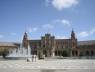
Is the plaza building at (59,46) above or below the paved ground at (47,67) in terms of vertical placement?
above

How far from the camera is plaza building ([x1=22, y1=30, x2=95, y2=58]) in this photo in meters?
121

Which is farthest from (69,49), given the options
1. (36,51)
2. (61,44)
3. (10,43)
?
(10,43)

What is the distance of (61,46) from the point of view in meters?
126

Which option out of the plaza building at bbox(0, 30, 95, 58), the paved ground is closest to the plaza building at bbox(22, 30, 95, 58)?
the plaza building at bbox(0, 30, 95, 58)

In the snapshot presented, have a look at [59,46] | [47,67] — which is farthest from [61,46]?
[47,67]

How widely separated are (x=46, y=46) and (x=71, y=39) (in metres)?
16.1

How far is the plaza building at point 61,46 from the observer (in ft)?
396

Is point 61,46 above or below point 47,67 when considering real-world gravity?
above

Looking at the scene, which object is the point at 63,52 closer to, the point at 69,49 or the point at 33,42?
the point at 69,49

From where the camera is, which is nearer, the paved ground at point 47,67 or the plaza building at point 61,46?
the paved ground at point 47,67

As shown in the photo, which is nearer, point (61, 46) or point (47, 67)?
point (47, 67)

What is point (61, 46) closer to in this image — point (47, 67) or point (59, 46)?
point (59, 46)

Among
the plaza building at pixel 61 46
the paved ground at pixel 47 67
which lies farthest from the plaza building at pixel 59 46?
the paved ground at pixel 47 67

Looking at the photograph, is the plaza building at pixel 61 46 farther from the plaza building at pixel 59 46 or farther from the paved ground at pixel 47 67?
the paved ground at pixel 47 67
